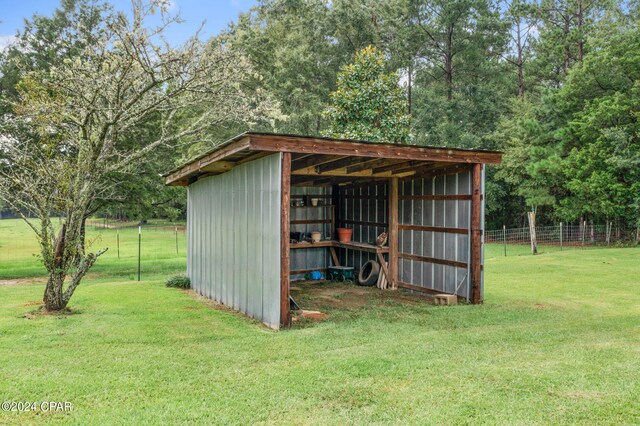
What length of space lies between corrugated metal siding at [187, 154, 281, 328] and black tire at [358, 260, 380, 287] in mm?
2819

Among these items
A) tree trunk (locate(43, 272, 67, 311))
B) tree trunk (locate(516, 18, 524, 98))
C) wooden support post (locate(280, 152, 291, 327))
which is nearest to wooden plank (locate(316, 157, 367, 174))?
wooden support post (locate(280, 152, 291, 327))

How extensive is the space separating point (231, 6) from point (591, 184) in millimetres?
21475

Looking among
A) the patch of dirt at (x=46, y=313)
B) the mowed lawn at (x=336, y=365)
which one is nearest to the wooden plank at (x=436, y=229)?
the mowed lawn at (x=336, y=365)

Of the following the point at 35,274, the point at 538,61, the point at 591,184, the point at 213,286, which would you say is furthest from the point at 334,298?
the point at 538,61

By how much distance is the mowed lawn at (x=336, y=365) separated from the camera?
10.3 feet

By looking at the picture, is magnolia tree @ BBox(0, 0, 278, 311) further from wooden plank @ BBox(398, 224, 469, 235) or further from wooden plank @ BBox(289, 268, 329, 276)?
wooden plank @ BBox(289, 268, 329, 276)

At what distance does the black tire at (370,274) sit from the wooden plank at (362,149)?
2.90 metres

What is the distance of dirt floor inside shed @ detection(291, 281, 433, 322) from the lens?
6.71 metres

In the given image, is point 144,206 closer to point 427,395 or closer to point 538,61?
point 427,395

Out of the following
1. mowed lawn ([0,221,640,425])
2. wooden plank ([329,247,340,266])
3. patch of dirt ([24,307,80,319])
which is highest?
wooden plank ([329,247,340,266])

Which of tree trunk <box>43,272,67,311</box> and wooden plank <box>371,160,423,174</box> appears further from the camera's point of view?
wooden plank <box>371,160,423,174</box>

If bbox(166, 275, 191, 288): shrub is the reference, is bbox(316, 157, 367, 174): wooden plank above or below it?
above

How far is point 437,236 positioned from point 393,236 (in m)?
1.04

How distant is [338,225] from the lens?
10602 millimetres
